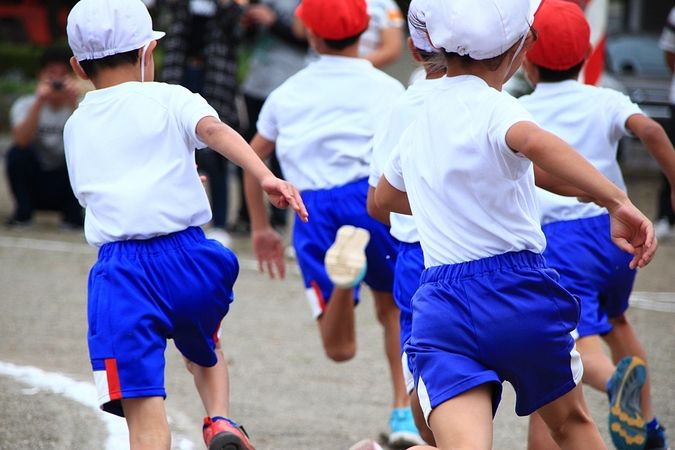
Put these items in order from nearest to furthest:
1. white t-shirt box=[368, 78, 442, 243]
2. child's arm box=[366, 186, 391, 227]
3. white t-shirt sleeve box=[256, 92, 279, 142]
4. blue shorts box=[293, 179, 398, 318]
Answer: child's arm box=[366, 186, 391, 227] < white t-shirt box=[368, 78, 442, 243] < blue shorts box=[293, 179, 398, 318] < white t-shirt sleeve box=[256, 92, 279, 142]

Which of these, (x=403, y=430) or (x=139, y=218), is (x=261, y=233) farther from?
(x=139, y=218)

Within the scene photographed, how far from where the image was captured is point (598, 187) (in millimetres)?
2857

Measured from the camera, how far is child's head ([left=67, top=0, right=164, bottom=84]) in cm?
379

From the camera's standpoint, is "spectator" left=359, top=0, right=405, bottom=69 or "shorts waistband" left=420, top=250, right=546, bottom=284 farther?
"spectator" left=359, top=0, right=405, bottom=69

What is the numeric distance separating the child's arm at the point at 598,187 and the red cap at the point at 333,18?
228cm

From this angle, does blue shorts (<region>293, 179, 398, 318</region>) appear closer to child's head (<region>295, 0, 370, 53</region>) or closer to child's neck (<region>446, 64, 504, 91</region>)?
child's head (<region>295, 0, 370, 53</region>)

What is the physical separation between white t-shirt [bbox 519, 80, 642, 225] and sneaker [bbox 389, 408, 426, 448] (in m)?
0.98

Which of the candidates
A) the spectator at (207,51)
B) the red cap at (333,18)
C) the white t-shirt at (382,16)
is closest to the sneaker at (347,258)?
the red cap at (333,18)

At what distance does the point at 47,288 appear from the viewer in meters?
8.06

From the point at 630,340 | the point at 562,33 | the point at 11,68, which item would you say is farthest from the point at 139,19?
the point at 11,68

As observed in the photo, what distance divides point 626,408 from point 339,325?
1.24 meters

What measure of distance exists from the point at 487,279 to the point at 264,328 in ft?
13.0

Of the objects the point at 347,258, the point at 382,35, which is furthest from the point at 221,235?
the point at 347,258

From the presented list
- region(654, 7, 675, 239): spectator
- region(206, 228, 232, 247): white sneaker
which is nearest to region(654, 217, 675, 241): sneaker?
region(654, 7, 675, 239): spectator
